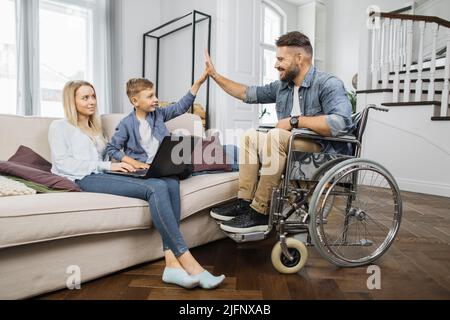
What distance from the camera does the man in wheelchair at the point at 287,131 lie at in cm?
138

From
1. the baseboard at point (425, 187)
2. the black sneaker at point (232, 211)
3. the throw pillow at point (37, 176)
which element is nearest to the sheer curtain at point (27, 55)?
the throw pillow at point (37, 176)

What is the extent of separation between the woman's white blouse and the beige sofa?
0.56 ft

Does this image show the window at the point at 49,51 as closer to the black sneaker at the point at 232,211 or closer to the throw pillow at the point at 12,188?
the throw pillow at the point at 12,188

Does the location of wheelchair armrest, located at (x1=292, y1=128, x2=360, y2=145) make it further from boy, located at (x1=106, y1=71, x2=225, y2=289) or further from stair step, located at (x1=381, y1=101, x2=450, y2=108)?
stair step, located at (x1=381, y1=101, x2=450, y2=108)

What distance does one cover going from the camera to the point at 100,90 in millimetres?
3988

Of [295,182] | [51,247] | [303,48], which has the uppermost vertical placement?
[303,48]

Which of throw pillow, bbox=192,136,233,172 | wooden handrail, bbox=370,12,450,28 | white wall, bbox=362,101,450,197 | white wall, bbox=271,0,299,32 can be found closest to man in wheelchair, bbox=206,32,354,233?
throw pillow, bbox=192,136,233,172

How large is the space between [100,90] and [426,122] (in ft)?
11.8

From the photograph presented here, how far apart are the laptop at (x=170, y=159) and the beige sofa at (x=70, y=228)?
4.5 inches

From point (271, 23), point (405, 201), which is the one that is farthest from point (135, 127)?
point (271, 23)

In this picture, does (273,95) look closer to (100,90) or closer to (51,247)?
(51,247)

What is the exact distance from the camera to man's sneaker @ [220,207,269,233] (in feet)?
4.68

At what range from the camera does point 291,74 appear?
157 centimetres

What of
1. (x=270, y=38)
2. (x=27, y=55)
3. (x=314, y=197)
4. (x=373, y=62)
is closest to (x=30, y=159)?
(x=314, y=197)
